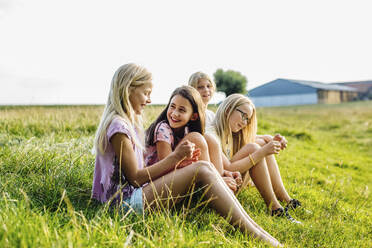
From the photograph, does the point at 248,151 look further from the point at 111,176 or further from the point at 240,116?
the point at 111,176

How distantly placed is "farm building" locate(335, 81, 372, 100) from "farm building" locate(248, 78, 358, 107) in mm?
12226

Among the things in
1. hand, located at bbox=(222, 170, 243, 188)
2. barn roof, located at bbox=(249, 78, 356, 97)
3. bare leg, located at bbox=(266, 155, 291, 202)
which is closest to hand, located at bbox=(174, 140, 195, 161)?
hand, located at bbox=(222, 170, 243, 188)

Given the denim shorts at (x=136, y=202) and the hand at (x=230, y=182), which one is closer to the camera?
the denim shorts at (x=136, y=202)

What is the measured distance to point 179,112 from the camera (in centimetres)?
308

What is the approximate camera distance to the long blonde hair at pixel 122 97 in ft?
8.64

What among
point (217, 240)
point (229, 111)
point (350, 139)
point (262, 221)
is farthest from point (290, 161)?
point (350, 139)

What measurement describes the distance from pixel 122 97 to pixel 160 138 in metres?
0.50

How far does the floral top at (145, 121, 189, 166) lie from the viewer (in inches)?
115

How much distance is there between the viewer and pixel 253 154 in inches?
133

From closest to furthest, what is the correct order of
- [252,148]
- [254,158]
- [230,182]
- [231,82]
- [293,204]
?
[230,182] → [254,158] → [252,148] → [293,204] → [231,82]

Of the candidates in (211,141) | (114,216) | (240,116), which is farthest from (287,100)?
(114,216)

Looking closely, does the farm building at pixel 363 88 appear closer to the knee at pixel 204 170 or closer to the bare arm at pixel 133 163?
the knee at pixel 204 170

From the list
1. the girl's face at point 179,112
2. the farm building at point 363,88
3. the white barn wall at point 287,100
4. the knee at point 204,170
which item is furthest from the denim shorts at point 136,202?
the farm building at point 363,88

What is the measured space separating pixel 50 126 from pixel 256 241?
6.41m
